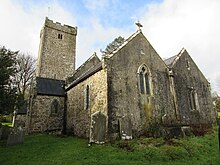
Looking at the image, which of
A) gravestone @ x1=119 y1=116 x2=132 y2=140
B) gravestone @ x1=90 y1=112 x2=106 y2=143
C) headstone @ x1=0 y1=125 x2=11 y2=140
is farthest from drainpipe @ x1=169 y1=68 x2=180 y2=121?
headstone @ x1=0 y1=125 x2=11 y2=140

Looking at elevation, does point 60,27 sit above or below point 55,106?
above

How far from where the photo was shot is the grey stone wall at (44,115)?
20.0m

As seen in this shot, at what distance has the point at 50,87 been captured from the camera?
23.2 m

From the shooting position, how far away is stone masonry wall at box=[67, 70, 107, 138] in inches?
556

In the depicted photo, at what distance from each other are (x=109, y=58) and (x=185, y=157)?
8.63 metres

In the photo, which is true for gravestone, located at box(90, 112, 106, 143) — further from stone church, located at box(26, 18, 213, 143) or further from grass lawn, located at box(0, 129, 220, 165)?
grass lawn, located at box(0, 129, 220, 165)

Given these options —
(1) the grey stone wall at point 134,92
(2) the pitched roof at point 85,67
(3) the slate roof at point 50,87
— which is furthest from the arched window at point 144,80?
(3) the slate roof at point 50,87

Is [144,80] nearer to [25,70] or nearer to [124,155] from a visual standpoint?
[124,155]

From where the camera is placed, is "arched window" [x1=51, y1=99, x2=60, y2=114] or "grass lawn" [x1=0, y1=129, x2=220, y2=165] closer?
"grass lawn" [x1=0, y1=129, x2=220, y2=165]

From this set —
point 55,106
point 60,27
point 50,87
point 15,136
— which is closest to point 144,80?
point 15,136

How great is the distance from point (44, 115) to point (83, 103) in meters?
6.28

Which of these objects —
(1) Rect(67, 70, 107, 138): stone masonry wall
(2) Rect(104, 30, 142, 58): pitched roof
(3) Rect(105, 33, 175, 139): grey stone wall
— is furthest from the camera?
(2) Rect(104, 30, 142, 58): pitched roof

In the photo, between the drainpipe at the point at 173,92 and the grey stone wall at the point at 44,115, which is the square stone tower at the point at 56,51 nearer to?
the grey stone wall at the point at 44,115

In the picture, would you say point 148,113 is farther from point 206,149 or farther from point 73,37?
point 73,37
